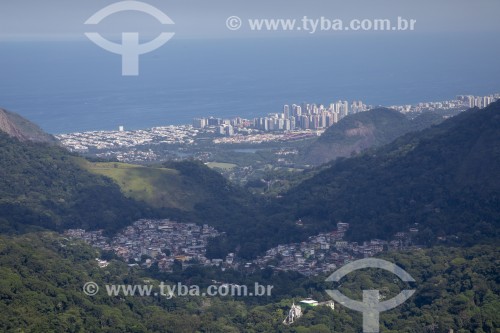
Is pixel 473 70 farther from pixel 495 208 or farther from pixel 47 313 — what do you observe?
pixel 47 313

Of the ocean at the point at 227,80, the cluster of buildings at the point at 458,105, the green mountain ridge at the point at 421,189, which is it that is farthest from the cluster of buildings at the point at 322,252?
the ocean at the point at 227,80

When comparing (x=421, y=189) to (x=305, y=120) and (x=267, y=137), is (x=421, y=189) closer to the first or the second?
(x=267, y=137)

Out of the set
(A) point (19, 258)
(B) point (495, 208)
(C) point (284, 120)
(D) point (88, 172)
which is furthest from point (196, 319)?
(C) point (284, 120)

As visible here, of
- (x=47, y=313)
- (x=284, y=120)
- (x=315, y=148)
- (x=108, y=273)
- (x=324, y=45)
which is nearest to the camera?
(x=47, y=313)

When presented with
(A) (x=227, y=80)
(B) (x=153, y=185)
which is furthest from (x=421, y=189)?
(A) (x=227, y=80)

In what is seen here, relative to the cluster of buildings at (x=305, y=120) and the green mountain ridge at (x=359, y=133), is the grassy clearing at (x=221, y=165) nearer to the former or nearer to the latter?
the green mountain ridge at (x=359, y=133)

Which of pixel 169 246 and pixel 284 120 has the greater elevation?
pixel 284 120
